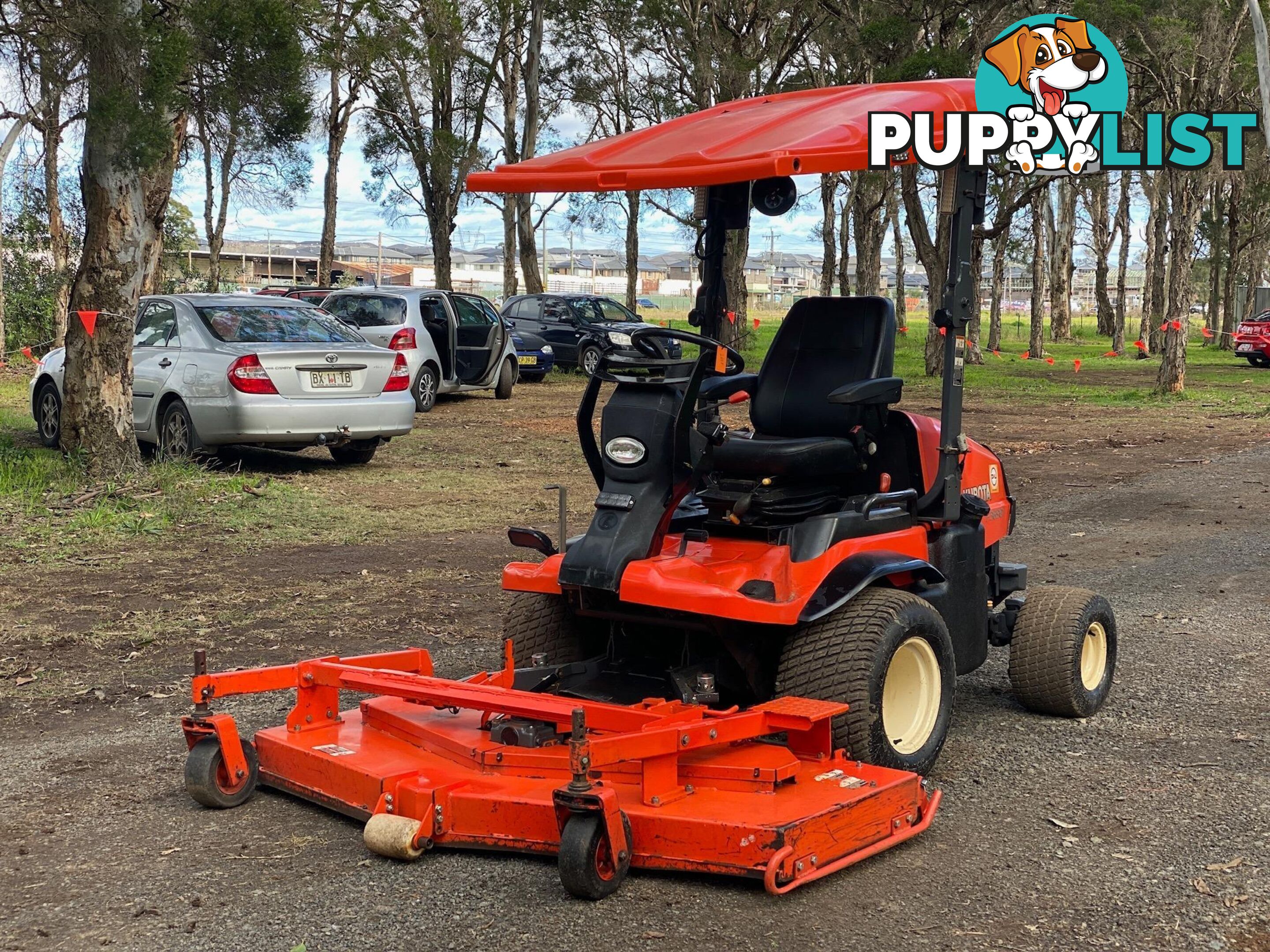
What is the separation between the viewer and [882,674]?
16.2 ft

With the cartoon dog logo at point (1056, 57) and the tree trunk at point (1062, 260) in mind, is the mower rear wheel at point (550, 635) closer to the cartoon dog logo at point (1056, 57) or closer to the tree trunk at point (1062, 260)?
the cartoon dog logo at point (1056, 57)

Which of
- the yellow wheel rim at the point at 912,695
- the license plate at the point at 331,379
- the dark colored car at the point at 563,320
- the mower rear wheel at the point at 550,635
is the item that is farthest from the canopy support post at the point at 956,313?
the dark colored car at the point at 563,320

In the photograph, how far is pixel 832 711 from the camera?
A: 15.1ft

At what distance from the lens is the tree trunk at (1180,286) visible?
25.9 meters

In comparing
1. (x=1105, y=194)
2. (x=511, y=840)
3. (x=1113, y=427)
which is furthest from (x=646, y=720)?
(x=1105, y=194)

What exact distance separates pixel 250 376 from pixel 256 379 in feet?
0.18

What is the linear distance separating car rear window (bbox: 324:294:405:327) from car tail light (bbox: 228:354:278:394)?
26.0ft

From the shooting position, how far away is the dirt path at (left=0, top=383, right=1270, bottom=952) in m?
3.90

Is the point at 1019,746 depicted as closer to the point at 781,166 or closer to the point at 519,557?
the point at 781,166

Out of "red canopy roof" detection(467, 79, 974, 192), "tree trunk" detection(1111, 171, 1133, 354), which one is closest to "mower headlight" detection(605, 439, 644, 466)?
"red canopy roof" detection(467, 79, 974, 192)

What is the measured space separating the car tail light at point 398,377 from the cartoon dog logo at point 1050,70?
5.83 metres

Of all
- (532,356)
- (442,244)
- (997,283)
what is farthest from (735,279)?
(442,244)

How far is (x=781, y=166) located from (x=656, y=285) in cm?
16011

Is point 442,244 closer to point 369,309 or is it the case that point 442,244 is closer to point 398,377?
point 369,309
